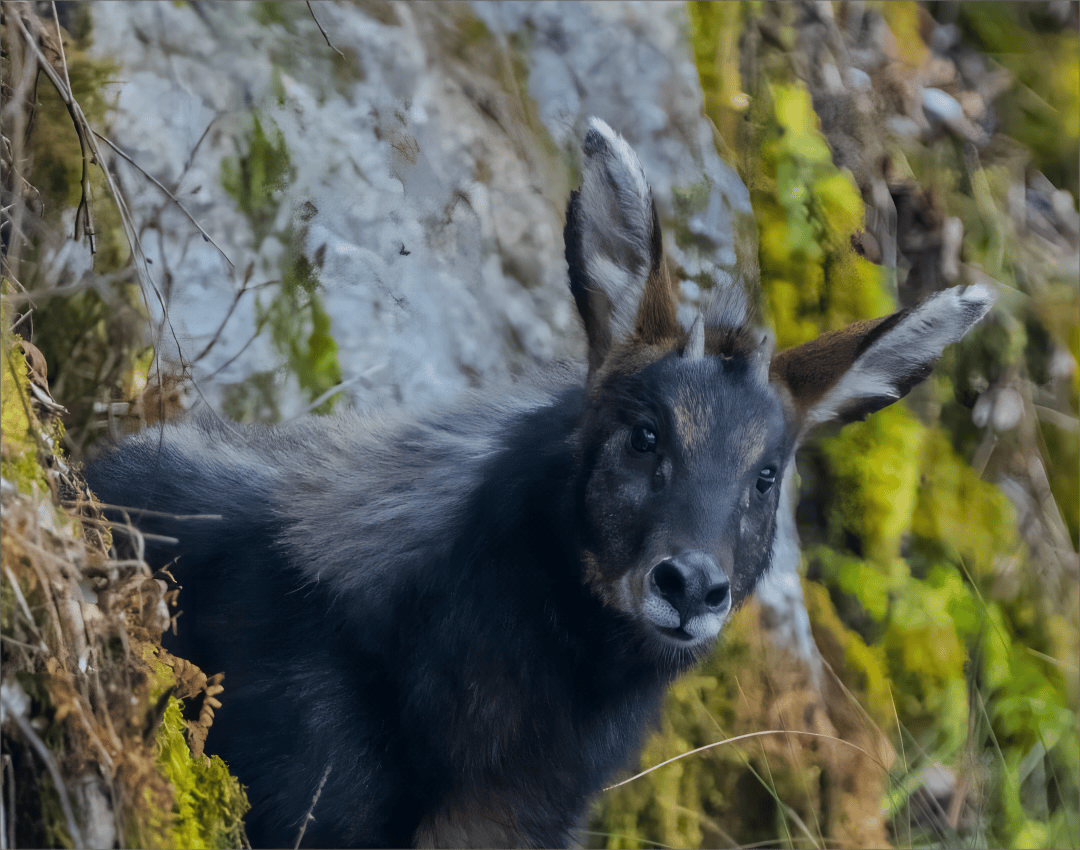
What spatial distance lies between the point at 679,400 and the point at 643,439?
0.58 ft

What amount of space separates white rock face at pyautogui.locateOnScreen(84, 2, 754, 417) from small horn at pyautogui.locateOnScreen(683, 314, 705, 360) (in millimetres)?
1686

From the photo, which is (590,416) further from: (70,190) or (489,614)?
(70,190)

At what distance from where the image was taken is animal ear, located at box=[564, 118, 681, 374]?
2.88 meters

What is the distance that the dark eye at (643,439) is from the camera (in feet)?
9.36

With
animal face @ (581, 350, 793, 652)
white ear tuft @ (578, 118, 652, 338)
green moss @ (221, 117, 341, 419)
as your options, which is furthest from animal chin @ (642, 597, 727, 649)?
green moss @ (221, 117, 341, 419)

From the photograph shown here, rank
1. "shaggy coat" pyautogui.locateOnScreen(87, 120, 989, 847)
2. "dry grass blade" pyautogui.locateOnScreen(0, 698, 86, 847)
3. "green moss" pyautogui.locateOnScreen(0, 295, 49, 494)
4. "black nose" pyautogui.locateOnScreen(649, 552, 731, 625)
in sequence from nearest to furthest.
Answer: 1. "dry grass blade" pyautogui.locateOnScreen(0, 698, 86, 847)
2. "green moss" pyautogui.locateOnScreen(0, 295, 49, 494)
3. "black nose" pyautogui.locateOnScreen(649, 552, 731, 625)
4. "shaggy coat" pyautogui.locateOnScreen(87, 120, 989, 847)

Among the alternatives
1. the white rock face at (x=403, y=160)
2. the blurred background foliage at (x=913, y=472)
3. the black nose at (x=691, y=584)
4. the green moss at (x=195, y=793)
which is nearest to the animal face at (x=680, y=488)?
the black nose at (x=691, y=584)

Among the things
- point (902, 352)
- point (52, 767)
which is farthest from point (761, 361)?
point (52, 767)

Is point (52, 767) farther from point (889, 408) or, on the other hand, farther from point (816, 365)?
point (889, 408)

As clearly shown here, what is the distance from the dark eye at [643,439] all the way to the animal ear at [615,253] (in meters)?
0.36

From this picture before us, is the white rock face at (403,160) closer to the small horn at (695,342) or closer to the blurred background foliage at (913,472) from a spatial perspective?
the blurred background foliage at (913,472)

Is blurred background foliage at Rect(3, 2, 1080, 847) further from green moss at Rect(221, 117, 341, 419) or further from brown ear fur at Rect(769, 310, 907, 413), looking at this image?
brown ear fur at Rect(769, 310, 907, 413)

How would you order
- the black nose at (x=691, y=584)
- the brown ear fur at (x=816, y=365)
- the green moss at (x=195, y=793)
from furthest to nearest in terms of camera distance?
the brown ear fur at (x=816, y=365) → the black nose at (x=691, y=584) → the green moss at (x=195, y=793)

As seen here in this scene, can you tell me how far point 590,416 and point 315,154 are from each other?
258 cm
